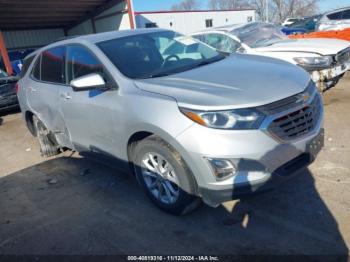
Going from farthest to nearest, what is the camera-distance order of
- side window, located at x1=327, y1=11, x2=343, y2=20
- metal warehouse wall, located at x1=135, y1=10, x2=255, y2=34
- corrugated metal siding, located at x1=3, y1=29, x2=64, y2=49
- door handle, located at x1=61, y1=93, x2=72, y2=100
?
metal warehouse wall, located at x1=135, y1=10, x2=255, y2=34, corrugated metal siding, located at x1=3, y1=29, x2=64, y2=49, side window, located at x1=327, y1=11, x2=343, y2=20, door handle, located at x1=61, y1=93, x2=72, y2=100

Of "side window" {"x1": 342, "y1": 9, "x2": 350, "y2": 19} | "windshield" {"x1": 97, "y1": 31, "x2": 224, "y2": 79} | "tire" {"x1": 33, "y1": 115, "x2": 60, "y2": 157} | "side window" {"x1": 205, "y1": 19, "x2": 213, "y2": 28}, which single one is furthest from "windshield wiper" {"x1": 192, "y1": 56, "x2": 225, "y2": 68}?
"side window" {"x1": 205, "y1": 19, "x2": 213, "y2": 28}

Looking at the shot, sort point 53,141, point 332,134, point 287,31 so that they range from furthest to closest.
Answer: point 287,31, point 53,141, point 332,134

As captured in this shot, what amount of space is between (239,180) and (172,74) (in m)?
1.33

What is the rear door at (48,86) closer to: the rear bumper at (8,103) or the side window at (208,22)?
the rear bumper at (8,103)

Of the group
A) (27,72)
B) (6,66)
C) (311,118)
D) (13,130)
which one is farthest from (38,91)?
(6,66)

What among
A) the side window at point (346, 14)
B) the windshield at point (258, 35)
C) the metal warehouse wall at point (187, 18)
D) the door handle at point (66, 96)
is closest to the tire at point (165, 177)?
the door handle at point (66, 96)

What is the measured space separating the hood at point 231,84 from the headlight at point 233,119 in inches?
1.9

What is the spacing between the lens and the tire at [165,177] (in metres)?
3.04

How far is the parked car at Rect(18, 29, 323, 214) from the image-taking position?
2.77 metres

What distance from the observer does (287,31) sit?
597 inches

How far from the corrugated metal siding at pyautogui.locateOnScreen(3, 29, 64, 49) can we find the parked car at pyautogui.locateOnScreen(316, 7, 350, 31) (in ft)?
55.8

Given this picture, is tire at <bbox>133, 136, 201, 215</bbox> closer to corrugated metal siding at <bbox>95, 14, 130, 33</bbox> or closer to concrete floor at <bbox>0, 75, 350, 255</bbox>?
concrete floor at <bbox>0, 75, 350, 255</bbox>

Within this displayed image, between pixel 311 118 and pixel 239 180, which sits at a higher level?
pixel 311 118

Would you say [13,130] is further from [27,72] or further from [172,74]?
[172,74]
